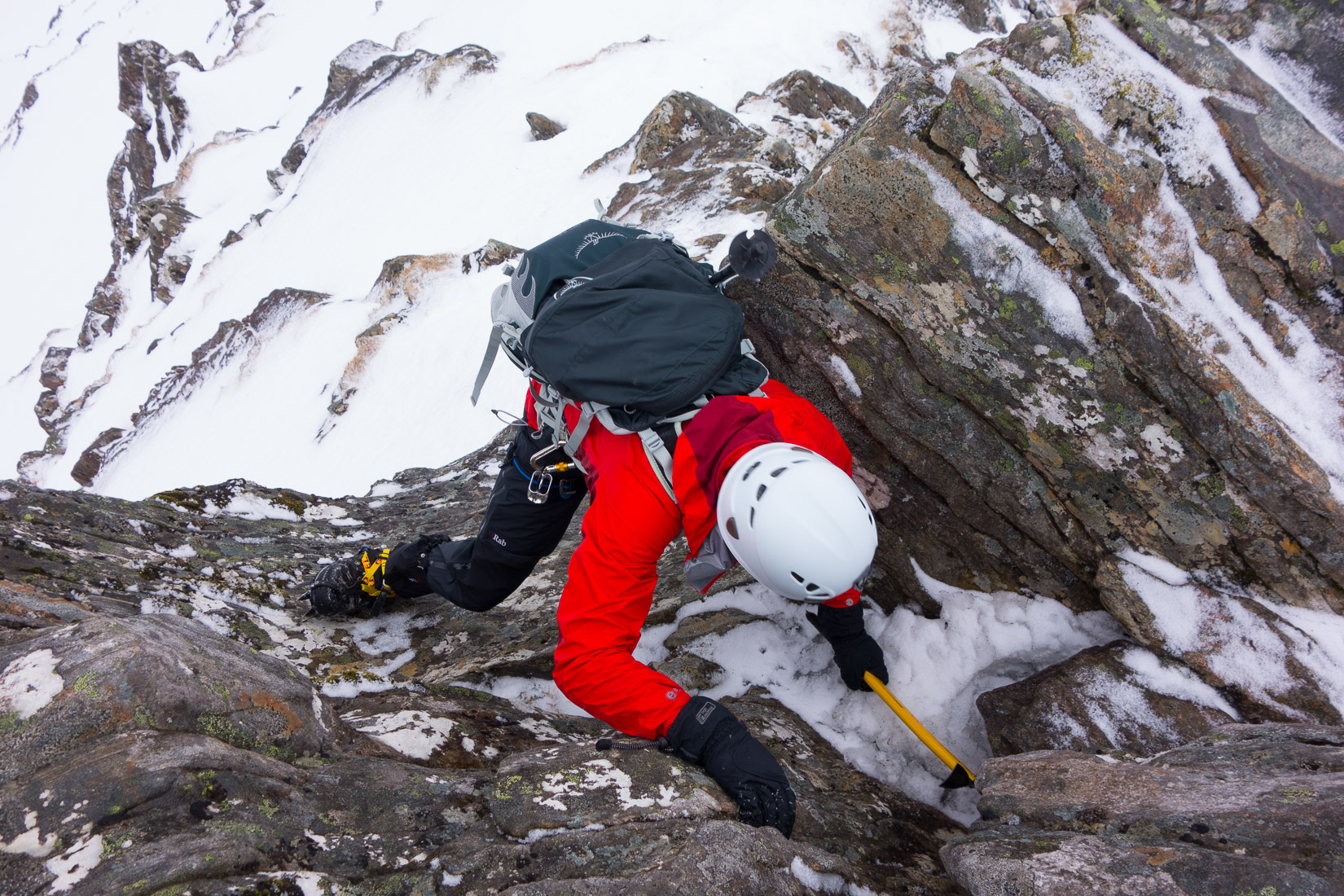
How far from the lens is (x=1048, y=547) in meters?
4.36

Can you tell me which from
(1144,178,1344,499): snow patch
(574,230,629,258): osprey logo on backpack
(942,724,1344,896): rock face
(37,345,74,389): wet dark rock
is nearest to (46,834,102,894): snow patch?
(942,724,1344,896): rock face

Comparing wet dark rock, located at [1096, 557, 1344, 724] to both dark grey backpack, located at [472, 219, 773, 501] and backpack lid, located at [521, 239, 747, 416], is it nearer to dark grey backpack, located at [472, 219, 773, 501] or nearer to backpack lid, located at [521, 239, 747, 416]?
dark grey backpack, located at [472, 219, 773, 501]

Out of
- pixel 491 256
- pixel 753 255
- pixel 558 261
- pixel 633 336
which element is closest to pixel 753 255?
pixel 753 255

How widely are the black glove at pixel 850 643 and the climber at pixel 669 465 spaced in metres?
0.71

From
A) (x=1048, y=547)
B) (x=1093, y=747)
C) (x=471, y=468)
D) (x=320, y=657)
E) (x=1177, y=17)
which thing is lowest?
(x=471, y=468)

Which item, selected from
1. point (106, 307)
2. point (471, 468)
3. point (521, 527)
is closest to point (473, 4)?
point (106, 307)

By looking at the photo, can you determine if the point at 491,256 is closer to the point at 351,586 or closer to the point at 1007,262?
the point at 351,586

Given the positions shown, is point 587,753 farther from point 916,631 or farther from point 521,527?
point 916,631

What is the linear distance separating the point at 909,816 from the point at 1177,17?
4.70m

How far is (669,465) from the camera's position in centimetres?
360

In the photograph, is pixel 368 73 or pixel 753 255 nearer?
pixel 753 255

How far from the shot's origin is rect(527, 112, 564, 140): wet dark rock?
62.8 feet

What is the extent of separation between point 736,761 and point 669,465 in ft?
4.78

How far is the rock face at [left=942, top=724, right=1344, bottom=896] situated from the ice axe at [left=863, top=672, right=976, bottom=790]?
44 centimetres
